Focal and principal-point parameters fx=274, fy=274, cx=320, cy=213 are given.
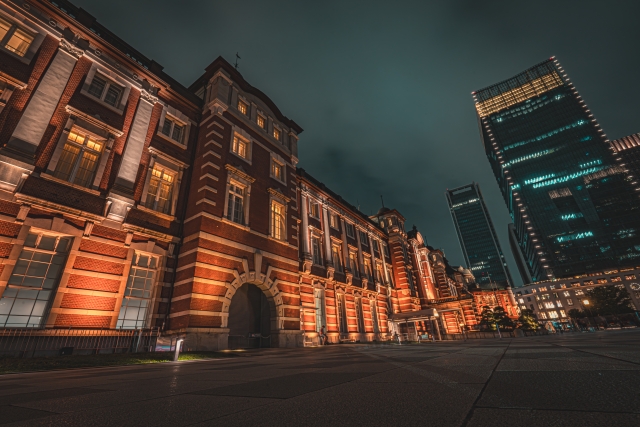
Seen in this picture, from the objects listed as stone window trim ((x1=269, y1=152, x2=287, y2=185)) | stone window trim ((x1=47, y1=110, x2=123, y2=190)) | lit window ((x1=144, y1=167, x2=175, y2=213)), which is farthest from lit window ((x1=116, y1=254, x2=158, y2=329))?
stone window trim ((x1=269, y1=152, x2=287, y2=185))

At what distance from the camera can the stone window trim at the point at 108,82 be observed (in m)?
Answer: 11.7

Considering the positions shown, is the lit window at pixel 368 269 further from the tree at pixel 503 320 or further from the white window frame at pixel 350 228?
the tree at pixel 503 320

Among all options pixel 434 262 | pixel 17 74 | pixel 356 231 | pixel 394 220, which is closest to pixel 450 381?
pixel 17 74

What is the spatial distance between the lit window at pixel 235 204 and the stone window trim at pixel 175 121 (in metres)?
3.38

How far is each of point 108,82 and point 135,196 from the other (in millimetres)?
5803

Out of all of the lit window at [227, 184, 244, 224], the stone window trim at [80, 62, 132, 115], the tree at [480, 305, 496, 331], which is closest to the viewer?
the stone window trim at [80, 62, 132, 115]

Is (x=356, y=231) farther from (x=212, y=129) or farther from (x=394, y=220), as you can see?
(x=212, y=129)

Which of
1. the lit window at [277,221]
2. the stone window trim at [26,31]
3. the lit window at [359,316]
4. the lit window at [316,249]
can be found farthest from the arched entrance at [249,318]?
the stone window trim at [26,31]

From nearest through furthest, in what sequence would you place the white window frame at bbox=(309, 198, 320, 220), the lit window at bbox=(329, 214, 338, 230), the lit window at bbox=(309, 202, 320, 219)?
the white window frame at bbox=(309, 198, 320, 220) < the lit window at bbox=(309, 202, 320, 219) < the lit window at bbox=(329, 214, 338, 230)

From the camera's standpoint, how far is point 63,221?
9391 millimetres

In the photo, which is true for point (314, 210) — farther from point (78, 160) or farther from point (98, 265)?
point (78, 160)

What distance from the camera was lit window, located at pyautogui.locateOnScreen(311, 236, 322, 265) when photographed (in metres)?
20.8

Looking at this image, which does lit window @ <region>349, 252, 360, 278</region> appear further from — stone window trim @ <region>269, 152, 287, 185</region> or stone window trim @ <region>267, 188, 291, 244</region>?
stone window trim @ <region>269, 152, 287, 185</region>

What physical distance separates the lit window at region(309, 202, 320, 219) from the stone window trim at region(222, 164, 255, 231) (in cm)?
768
